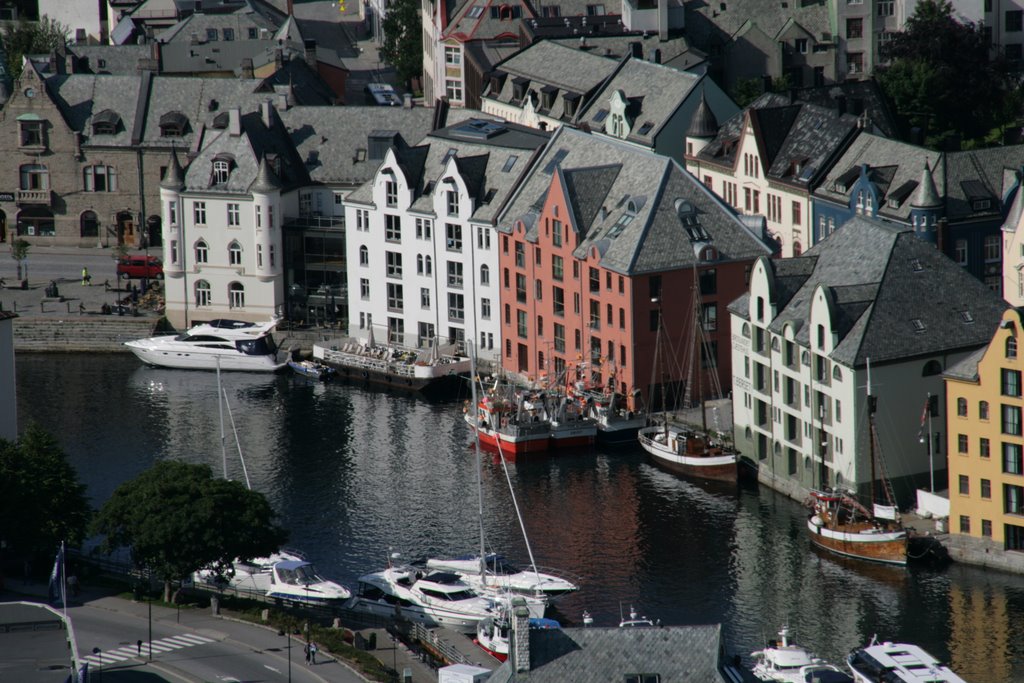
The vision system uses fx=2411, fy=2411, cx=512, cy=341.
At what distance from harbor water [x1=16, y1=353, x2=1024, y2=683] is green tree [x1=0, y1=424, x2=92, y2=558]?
17.2 metres

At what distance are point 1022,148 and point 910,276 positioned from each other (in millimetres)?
30180

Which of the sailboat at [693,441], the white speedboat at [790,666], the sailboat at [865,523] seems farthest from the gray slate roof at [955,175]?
the white speedboat at [790,666]

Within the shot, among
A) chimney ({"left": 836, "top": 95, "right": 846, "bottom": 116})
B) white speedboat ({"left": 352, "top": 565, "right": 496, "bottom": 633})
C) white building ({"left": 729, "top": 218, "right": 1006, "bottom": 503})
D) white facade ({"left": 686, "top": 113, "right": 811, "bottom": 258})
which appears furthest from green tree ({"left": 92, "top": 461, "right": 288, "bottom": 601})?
chimney ({"left": 836, "top": 95, "right": 846, "bottom": 116})

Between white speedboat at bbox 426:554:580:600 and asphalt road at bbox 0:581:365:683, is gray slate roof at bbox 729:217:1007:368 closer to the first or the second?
white speedboat at bbox 426:554:580:600

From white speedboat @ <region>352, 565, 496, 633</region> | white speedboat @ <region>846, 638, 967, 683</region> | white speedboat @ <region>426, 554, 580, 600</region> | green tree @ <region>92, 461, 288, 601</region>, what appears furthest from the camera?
white speedboat @ <region>426, 554, 580, 600</region>

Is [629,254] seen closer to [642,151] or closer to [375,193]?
[642,151]

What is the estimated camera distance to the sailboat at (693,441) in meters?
166

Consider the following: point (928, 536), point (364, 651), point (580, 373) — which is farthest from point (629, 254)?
point (364, 651)

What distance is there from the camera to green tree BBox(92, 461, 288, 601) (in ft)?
447

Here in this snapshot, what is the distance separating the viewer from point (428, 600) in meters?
144

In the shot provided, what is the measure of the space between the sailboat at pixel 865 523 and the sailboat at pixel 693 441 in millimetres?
11894

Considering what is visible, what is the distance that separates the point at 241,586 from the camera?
147 metres

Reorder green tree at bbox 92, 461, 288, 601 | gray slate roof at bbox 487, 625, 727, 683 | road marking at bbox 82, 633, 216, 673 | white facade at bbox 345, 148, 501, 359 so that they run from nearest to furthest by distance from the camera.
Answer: gray slate roof at bbox 487, 625, 727, 683
road marking at bbox 82, 633, 216, 673
green tree at bbox 92, 461, 288, 601
white facade at bbox 345, 148, 501, 359

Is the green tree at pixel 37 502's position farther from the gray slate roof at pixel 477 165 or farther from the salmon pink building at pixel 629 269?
the gray slate roof at pixel 477 165
